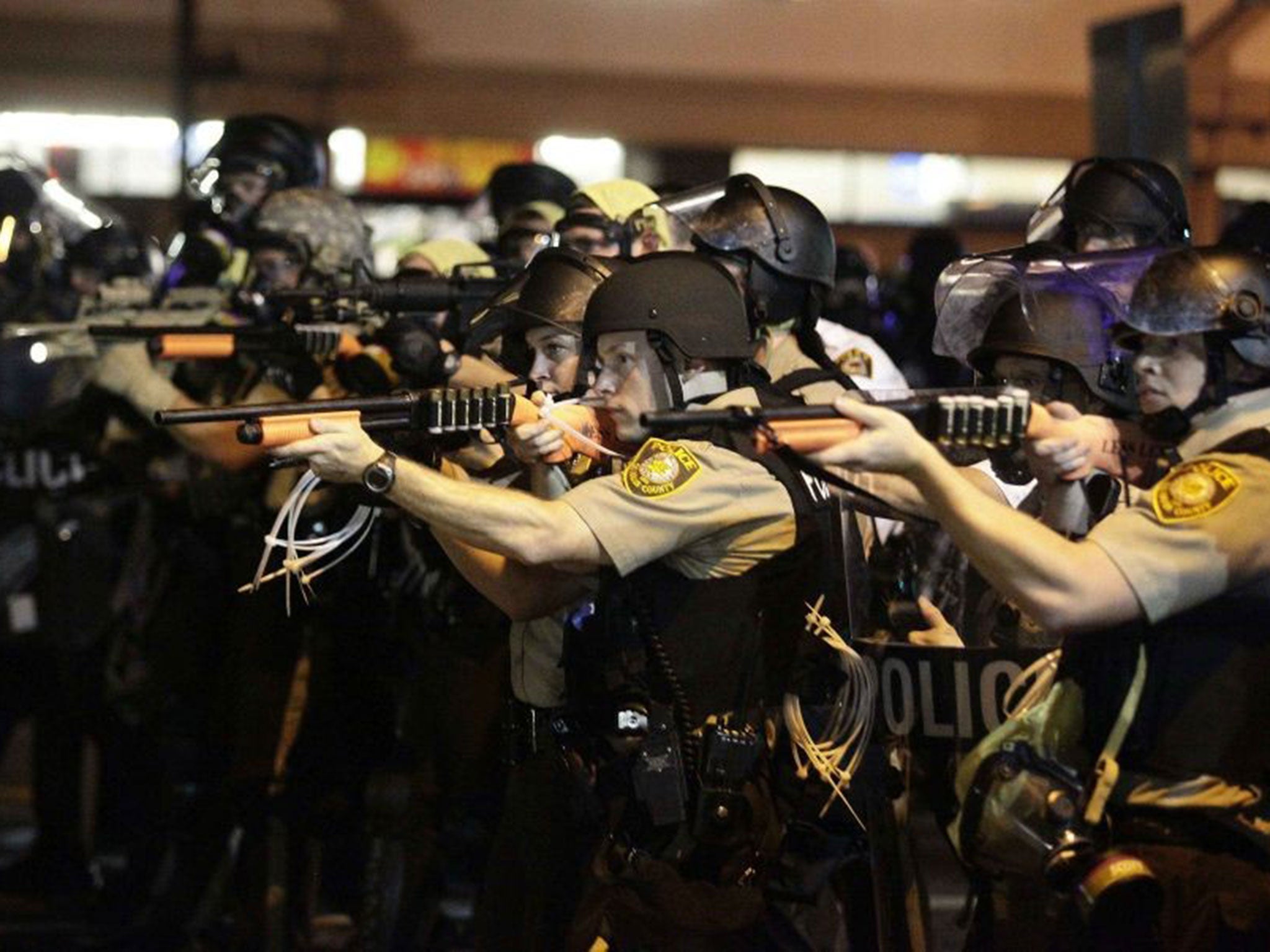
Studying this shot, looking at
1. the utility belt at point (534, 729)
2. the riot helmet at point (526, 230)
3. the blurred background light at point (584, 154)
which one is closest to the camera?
the utility belt at point (534, 729)

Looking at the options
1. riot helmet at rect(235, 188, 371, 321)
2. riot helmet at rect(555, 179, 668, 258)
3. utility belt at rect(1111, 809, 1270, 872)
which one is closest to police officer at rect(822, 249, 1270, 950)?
utility belt at rect(1111, 809, 1270, 872)

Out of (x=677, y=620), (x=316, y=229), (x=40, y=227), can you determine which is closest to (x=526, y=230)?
(x=316, y=229)

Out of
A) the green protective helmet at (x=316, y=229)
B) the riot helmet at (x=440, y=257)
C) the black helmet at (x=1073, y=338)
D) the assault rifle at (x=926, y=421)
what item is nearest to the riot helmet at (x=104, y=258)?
the green protective helmet at (x=316, y=229)

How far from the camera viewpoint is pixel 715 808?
4855mm

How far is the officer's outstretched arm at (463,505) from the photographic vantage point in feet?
14.9

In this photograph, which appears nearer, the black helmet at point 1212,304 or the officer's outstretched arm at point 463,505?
the black helmet at point 1212,304

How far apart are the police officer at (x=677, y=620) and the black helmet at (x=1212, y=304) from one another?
37.4 inches

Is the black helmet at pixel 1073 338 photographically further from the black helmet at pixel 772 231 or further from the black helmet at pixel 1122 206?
the black helmet at pixel 1122 206

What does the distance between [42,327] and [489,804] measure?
7.16 feet

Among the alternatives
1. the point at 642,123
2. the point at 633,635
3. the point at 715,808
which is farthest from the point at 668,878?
the point at 642,123

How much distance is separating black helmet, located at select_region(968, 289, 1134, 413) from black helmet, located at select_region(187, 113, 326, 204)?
382 centimetres

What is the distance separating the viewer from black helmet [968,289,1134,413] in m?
5.22

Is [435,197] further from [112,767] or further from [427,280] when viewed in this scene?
[427,280]

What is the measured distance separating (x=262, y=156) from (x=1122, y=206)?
11.0 ft
